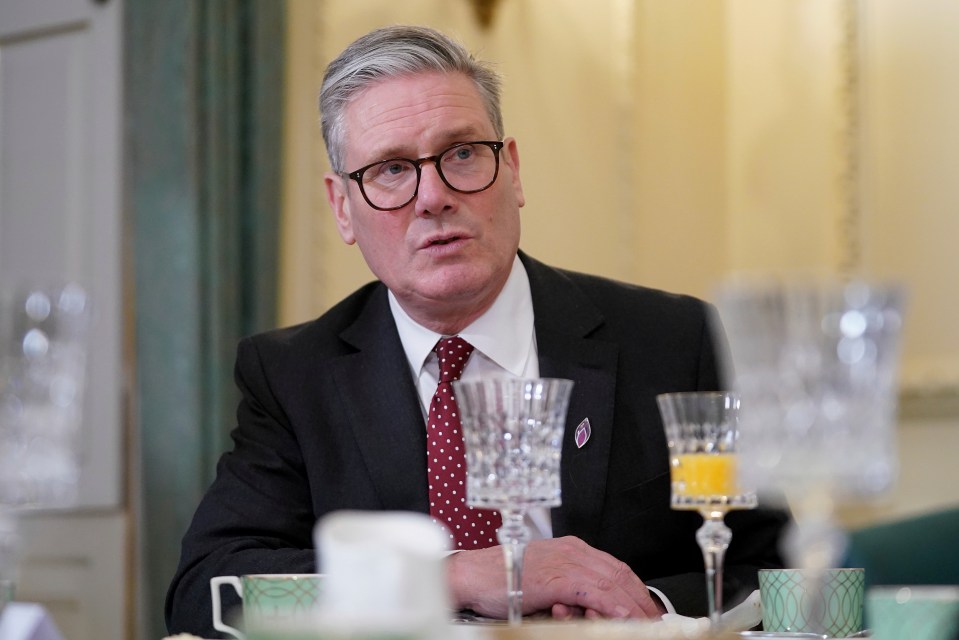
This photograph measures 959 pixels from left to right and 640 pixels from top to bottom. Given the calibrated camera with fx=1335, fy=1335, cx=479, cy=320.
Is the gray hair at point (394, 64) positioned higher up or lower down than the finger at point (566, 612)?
higher up

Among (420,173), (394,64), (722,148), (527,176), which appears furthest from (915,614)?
(722,148)

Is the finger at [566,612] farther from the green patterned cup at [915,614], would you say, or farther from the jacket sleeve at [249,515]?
the green patterned cup at [915,614]

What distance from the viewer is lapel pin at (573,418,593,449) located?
2.30 metres

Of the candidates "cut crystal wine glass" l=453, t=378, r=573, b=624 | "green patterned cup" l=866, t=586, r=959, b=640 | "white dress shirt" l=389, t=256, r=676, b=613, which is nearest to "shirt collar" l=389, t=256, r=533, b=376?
"white dress shirt" l=389, t=256, r=676, b=613

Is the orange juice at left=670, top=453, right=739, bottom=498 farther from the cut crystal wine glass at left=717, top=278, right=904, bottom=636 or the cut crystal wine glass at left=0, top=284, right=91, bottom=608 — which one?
the cut crystal wine glass at left=0, top=284, right=91, bottom=608

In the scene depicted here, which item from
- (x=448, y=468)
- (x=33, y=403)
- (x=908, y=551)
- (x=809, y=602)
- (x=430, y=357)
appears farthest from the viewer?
(x=430, y=357)

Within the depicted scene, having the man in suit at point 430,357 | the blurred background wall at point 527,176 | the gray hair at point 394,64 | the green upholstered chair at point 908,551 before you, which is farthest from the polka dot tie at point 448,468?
the blurred background wall at point 527,176

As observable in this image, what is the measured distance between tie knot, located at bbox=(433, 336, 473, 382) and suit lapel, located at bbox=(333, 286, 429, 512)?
83mm

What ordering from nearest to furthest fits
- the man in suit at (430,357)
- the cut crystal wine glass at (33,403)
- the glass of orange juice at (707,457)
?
the cut crystal wine glass at (33,403) → the glass of orange juice at (707,457) → the man in suit at (430,357)

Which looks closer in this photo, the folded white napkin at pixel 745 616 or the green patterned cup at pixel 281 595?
the green patterned cup at pixel 281 595

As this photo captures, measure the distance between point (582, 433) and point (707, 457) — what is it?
0.94 meters

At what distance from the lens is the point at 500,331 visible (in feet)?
7.95

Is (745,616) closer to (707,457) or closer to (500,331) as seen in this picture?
(707,457)

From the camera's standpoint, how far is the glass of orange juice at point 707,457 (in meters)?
1.36
